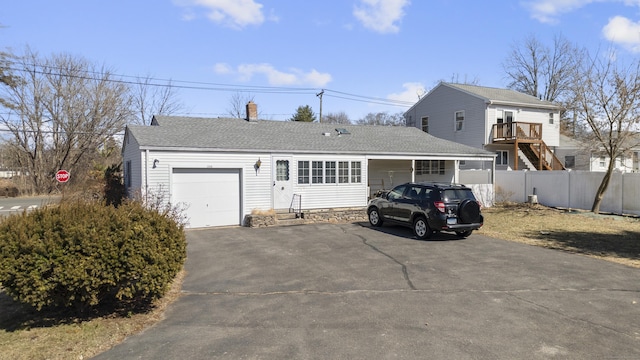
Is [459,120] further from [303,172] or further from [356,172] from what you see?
[303,172]

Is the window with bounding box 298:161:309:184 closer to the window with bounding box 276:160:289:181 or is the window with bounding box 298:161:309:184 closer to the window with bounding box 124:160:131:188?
the window with bounding box 276:160:289:181

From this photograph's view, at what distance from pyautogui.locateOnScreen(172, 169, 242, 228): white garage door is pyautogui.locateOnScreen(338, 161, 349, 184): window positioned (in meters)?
4.47

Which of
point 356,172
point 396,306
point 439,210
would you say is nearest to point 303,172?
point 356,172

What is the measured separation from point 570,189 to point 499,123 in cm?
886

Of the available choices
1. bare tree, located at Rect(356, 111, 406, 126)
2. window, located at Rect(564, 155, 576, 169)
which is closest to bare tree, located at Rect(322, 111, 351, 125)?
bare tree, located at Rect(356, 111, 406, 126)

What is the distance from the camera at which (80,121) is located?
34.8 m

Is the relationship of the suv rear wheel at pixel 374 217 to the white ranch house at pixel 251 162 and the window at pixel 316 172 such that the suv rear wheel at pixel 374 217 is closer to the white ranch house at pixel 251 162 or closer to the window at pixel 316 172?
the white ranch house at pixel 251 162

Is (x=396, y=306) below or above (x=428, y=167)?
below

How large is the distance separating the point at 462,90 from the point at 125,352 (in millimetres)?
28236

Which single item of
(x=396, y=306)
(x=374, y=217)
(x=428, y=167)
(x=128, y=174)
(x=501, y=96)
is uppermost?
(x=501, y=96)

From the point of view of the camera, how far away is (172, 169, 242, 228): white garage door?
46.1ft

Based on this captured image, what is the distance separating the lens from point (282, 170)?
52.1ft

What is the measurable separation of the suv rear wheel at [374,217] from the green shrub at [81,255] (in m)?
9.33

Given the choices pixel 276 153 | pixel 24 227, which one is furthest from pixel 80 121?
pixel 24 227
